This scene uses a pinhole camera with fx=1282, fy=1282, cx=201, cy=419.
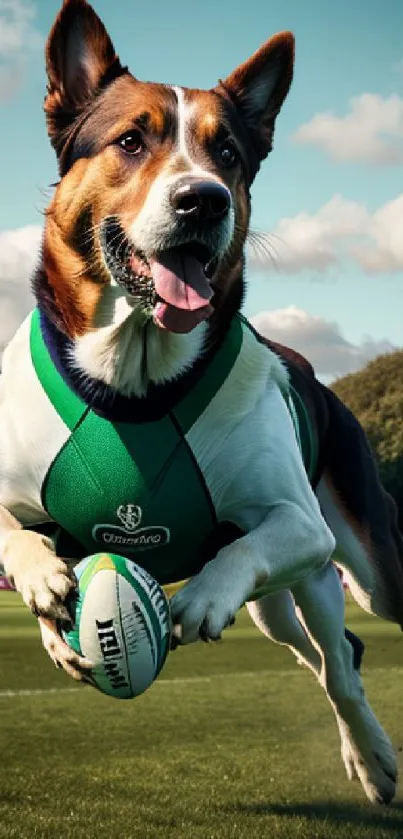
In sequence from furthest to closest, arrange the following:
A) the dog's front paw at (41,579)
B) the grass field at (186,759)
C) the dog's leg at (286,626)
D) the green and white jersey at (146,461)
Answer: the dog's leg at (286,626) → the grass field at (186,759) → the green and white jersey at (146,461) → the dog's front paw at (41,579)

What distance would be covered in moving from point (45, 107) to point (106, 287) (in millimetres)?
878

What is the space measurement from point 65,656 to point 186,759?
3.16m

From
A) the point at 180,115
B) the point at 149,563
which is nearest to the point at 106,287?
the point at 180,115

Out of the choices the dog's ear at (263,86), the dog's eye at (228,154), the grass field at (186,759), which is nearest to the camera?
the dog's eye at (228,154)

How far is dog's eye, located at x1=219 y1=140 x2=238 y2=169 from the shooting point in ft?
17.6

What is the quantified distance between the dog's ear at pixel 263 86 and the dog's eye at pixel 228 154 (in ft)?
1.34

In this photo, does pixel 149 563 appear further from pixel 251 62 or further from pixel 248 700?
pixel 248 700

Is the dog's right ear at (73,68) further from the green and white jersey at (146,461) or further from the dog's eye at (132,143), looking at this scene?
the green and white jersey at (146,461)

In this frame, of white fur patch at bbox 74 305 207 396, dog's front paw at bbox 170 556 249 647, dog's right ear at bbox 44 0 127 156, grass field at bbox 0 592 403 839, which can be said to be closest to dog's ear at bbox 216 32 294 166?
dog's right ear at bbox 44 0 127 156

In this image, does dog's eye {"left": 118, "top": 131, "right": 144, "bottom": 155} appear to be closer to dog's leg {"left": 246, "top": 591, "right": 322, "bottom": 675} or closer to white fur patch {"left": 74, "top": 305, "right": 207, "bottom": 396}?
white fur patch {"left": 74, "top": 305, "right": 207, "bottom": 396}

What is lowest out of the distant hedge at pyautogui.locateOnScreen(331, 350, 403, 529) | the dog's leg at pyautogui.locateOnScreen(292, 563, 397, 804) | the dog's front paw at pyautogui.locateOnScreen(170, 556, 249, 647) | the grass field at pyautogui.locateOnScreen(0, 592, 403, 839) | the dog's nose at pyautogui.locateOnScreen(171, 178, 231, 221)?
the distant hedge at pyautogui.locateOnScreen(331, 350, 403, 529)

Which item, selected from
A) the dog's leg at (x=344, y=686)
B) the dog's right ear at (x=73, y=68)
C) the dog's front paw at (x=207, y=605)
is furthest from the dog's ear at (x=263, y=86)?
the dog's leg at (x=344, y=686)

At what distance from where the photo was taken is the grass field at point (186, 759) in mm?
6430

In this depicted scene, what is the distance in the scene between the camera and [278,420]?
5711 millimetres
